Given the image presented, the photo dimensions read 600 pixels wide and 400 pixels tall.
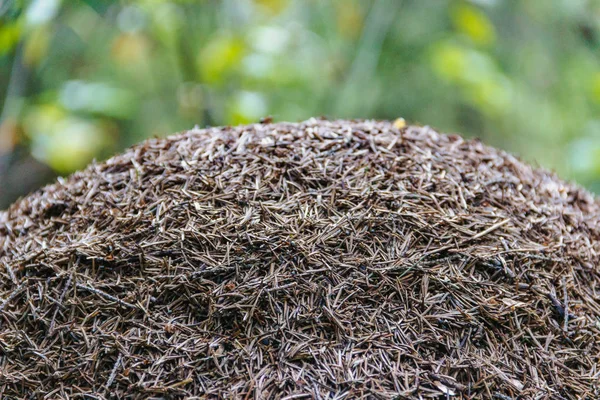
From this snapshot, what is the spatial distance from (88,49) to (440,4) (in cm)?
359

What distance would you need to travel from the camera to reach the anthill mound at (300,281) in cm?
122

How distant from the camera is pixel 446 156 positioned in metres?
1.70

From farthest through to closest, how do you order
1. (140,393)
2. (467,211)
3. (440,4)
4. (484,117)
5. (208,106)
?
(484,117), (440,4), (208,106), (467,211), (140,393)

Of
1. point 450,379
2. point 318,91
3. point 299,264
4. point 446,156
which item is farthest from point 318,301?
point 318,91

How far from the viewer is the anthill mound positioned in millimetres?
1223

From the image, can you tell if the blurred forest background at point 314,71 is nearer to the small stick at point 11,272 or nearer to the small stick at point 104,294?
the small stick at point 11,272

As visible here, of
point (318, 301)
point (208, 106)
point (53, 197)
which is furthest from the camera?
point (208, 106)

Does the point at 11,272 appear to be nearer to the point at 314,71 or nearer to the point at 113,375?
the point at 113,375

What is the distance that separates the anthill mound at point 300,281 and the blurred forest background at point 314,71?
2.04 meters

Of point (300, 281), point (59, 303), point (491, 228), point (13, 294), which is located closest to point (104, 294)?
point (59, 303)

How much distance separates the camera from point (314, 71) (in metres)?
5.03

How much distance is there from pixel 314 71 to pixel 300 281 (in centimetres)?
401

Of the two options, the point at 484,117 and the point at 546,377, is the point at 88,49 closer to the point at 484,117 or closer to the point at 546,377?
the point at 484,117

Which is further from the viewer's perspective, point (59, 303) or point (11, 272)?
point (11, 272)
